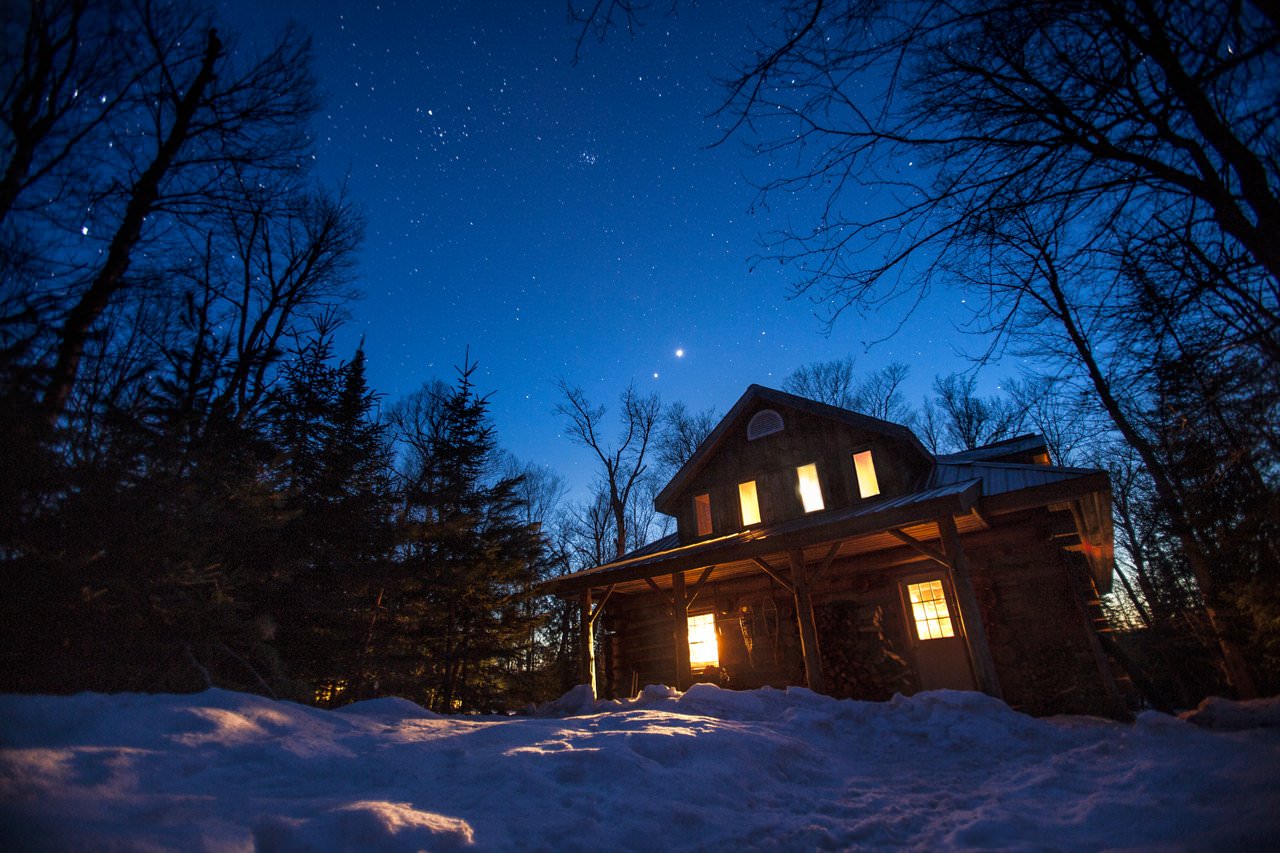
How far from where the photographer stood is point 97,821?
1.97m

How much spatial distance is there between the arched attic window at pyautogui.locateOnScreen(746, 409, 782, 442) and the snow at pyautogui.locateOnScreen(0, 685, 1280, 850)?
1020 cm

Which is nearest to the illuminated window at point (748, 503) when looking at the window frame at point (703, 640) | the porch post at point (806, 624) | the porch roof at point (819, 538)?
the porch roof at point (819, 538)

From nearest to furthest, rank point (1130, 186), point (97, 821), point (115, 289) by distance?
point (97, 821) → point (1130, 186) → point (115, 289)

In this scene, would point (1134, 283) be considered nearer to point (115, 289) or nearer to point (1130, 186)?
point (1130, 186)

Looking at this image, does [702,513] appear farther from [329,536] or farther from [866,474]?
[329,536]

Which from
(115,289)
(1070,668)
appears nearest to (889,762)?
(1070,668)

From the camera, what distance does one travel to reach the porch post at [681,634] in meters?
11.1

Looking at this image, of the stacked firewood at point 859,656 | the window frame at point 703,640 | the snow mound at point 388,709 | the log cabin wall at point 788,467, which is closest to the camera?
the snow mound at point 388,709

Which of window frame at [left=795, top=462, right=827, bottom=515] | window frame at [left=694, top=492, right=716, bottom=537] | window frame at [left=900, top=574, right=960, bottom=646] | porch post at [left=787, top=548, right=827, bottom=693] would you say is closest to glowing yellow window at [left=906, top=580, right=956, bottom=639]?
window frame at [left=900, top=574, right=960, bottom=646]

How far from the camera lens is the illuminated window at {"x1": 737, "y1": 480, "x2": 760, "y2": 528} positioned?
14852mm

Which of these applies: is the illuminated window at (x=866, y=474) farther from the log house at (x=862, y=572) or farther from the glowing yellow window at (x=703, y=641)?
the glowing yellow window at (x=703, y=641)

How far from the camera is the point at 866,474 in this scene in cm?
1355

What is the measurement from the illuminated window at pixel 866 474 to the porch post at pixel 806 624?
4123 mm

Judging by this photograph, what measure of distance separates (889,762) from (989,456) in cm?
1268
